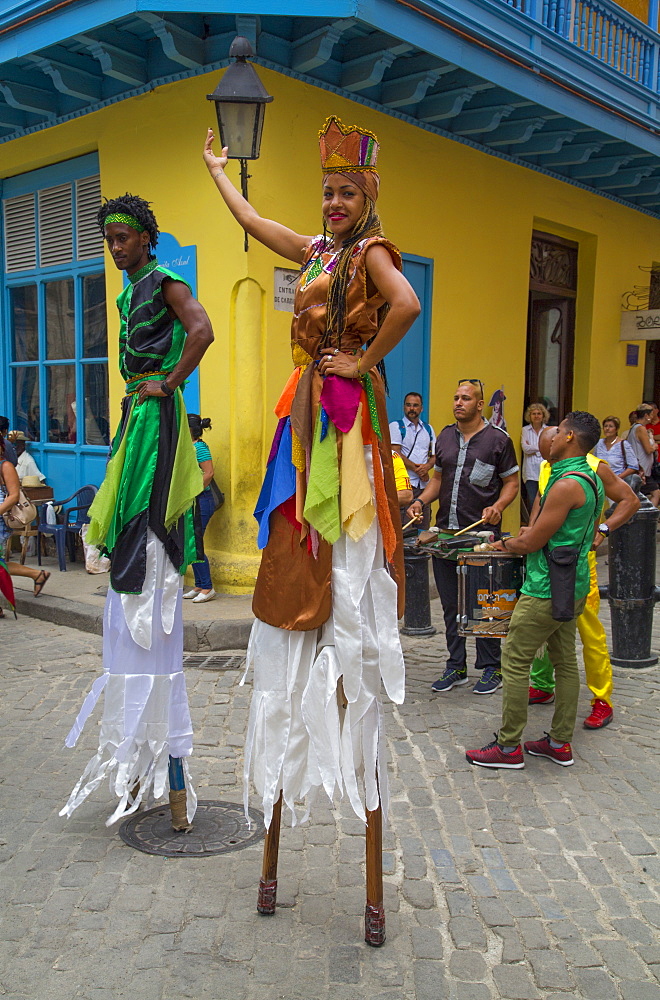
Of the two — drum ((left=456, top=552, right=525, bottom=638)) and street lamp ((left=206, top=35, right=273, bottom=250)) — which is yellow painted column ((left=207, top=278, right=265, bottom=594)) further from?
drum ((left=456, top=552, right=525, bottom=638))

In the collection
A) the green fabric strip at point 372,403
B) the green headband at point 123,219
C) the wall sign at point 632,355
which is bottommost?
the green fabric strip at point 372,403

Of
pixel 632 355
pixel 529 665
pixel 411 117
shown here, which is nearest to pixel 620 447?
pixel 632 355

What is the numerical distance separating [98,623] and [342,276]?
5.02m

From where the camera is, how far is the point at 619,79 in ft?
32.3

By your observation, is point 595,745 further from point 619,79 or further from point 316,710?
point 619,79

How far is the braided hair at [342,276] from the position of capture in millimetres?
2732

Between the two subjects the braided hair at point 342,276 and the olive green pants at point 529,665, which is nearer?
the braided hair at point 342,276

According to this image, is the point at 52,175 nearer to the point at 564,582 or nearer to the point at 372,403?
the point at 564,582

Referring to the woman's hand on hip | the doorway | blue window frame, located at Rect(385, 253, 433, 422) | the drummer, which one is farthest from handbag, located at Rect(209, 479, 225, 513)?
→ the doorway

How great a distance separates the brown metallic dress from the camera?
2748 millimetres

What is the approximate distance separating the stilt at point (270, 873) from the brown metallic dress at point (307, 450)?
69 cm

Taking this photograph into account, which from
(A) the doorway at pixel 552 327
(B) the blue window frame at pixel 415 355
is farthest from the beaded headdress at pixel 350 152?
(A) the doorway at pixel 552 327

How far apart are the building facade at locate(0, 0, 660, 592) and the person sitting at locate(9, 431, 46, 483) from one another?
0.18 metres

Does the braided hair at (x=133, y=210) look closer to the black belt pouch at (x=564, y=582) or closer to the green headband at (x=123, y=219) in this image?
the green headband at (x=123, y=219)
